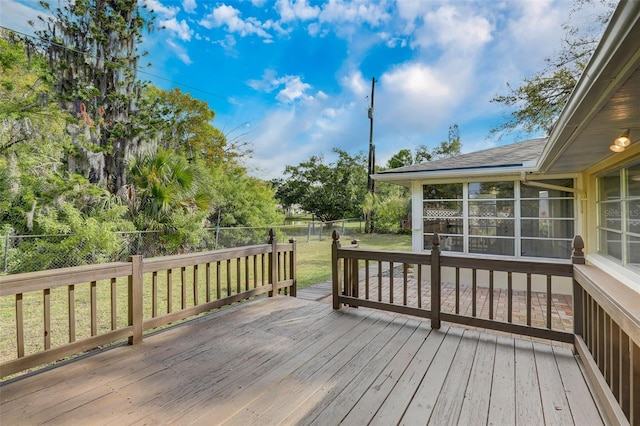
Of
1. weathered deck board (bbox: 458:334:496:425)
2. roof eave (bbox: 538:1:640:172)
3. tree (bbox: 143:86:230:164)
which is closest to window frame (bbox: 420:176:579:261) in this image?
weathered deck board (bbox: 458:334:496:425)

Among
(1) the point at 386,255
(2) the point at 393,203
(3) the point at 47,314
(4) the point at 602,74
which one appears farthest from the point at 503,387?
(2) the point at 393,203

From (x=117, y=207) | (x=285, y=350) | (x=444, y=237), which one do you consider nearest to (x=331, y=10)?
(x=444, y=237)

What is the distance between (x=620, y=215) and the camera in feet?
11.5

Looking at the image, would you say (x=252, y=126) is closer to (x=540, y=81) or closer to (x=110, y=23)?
(x=110, y=23)

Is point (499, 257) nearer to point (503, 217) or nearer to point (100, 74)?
point (503, 217)

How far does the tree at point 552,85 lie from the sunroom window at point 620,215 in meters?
6.02

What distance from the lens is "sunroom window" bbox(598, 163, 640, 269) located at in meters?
2.95

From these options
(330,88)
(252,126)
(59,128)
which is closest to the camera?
(59,128)

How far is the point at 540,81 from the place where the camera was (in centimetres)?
932

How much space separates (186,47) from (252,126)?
422 cm

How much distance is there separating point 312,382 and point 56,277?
6.73ft

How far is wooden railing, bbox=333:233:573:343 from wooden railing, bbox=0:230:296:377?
1.08 meters

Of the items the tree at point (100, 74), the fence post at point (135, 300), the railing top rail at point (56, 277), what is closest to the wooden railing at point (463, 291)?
the fence post at point (135, 300)

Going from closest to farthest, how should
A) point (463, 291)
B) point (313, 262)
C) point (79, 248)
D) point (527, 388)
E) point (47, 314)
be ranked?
point (527, 388)
point (47, 314)
point (463, 291)
point (79, 248)
point (313, 262)
